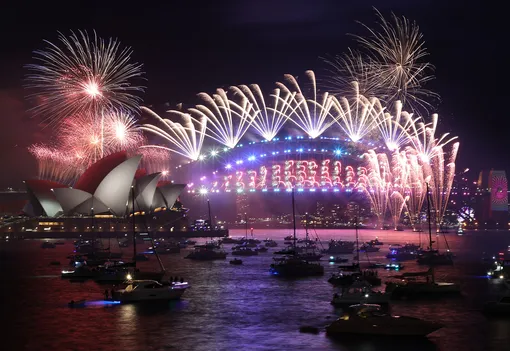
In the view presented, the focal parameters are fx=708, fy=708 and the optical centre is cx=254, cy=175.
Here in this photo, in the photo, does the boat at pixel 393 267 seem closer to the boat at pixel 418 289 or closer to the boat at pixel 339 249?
the boat at pixel 339 249

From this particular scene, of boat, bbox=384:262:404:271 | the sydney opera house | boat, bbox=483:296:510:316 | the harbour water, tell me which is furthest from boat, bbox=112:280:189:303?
the sydney opera house

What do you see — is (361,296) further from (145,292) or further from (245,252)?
(245,252)

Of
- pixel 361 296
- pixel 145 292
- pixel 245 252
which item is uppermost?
pixel 245 252

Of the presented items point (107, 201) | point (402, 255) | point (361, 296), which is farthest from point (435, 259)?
point (107, 201)

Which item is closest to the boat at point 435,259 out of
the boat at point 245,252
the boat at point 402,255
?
the boat at point 402,255

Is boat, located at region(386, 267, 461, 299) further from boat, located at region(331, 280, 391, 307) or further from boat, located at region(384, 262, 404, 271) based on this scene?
boat, located at region(384, 262, 404, 271)

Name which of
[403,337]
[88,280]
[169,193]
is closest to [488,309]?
[403,337]

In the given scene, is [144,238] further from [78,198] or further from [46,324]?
[46,324]
